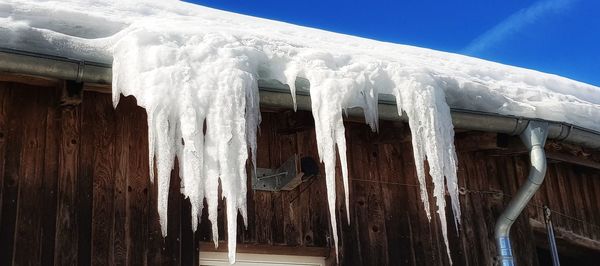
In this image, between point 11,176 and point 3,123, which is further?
point 3,123

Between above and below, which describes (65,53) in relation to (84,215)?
above

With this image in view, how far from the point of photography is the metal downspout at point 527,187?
5500mm

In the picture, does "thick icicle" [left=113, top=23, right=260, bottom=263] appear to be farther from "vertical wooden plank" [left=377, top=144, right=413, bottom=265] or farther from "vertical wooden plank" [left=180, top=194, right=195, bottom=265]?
"vertical wooden plank" [left=377, top=144, right=413, bottom=265]

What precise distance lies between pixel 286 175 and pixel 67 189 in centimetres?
130

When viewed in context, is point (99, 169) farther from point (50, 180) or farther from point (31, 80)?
point (31, 80)

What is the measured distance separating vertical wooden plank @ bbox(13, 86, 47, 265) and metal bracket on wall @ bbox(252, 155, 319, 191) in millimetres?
1249

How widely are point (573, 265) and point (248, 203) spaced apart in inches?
142

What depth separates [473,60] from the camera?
673 centimetres

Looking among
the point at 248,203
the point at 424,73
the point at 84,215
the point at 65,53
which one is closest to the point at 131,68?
the point at 65,53

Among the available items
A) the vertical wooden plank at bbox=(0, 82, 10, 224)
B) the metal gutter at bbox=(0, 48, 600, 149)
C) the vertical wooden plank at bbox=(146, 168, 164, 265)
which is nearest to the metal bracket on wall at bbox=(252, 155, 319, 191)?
the metal gutter at bbox=(0, 48, 600, 149)

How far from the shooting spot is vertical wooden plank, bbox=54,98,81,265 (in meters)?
4.58

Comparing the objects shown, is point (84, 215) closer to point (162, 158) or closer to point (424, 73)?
point (162, 158)

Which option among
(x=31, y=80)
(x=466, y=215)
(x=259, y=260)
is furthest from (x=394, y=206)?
(x=31, y=80)

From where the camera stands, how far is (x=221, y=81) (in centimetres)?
445
